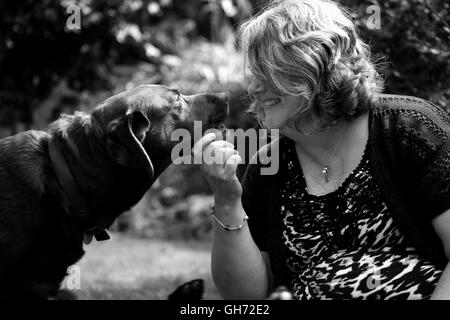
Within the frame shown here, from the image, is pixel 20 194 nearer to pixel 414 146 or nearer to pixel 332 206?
pixel 332 206

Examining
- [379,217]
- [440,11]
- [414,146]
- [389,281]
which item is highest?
[440,11]

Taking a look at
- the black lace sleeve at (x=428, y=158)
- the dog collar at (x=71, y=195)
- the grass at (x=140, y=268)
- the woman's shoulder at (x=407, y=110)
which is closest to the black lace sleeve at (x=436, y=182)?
the black lace sleeve at (x=428, y=158)

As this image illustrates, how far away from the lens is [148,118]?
8.89ft

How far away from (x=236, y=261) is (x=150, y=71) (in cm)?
457

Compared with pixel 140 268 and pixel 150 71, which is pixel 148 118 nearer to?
pixel 140 268

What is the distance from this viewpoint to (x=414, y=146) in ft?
7.32

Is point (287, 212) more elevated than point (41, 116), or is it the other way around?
point (41, 116)

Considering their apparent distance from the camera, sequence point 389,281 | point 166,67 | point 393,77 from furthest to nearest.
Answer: point 166,67
point 393,77
point 389,281

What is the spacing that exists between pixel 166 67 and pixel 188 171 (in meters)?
1.24

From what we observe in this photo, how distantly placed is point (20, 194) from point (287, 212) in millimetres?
1085

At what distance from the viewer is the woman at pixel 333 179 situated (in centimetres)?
222

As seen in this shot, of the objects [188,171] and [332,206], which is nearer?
[332,206]

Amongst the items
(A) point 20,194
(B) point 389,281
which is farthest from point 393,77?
(A) point 20,194

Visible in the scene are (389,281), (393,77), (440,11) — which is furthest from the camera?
(393,77)
